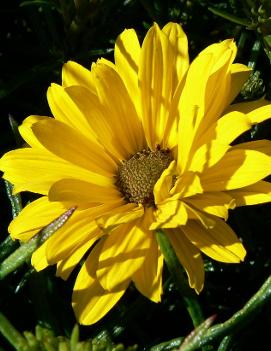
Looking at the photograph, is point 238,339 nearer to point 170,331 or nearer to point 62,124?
point 170,331

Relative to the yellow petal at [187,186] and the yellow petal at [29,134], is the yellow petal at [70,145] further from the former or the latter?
the yellow petal at [187,186]

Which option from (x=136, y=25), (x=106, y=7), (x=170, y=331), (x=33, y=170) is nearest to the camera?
(x=33, y=170)

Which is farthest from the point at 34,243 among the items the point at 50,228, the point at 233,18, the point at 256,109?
the point at 233,18

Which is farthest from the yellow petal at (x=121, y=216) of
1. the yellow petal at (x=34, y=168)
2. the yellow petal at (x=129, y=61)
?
the yellow petal at (x=129, y=61)

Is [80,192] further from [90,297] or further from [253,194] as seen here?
[253,194]

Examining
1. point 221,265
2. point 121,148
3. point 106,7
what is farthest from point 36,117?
point 221,265
